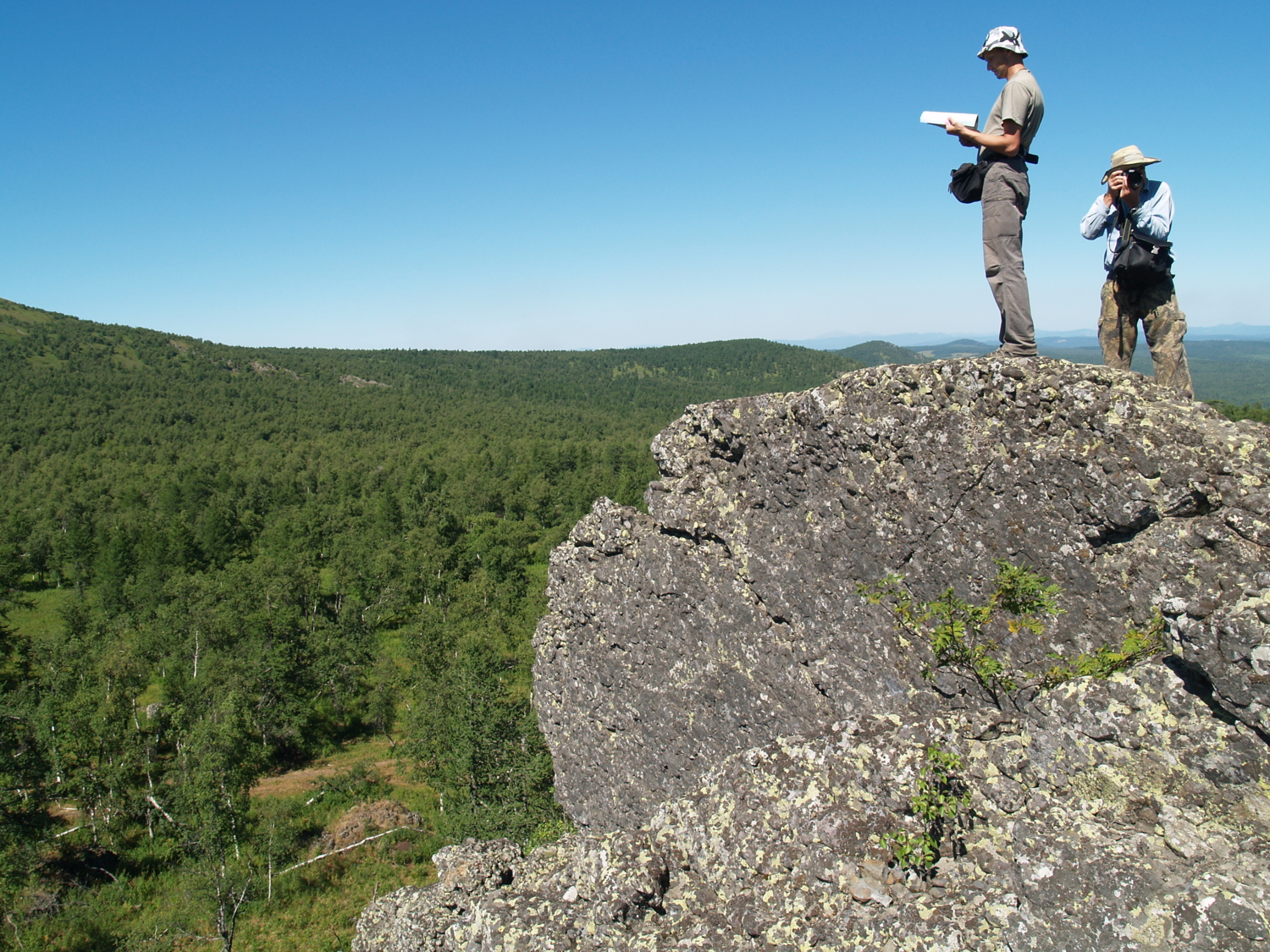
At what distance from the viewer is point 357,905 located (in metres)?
25.1

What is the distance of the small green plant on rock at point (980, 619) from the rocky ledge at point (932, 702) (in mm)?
108

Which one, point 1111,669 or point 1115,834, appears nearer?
point 1115,834

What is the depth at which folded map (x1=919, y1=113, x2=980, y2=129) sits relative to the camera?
23.0ft

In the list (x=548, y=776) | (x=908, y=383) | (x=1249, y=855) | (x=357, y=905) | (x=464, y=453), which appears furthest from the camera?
(x=464, y=453)

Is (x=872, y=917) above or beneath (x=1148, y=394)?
beneath

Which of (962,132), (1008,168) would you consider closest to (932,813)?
(1008,168)

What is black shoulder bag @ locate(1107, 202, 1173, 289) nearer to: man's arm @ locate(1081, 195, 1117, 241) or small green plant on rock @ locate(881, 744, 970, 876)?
man's arm @ locate(1081, 195, 1117, 241)

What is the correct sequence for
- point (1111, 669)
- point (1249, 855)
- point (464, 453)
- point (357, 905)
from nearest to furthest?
1. point (1249, 855)
2. point (1111, 669)
3. point (357, 905)
4. point (464, 453)

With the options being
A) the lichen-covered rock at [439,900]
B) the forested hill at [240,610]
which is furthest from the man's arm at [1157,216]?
the forested hill at [240,610]

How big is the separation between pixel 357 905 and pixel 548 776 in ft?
33.0

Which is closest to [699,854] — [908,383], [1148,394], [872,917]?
[872,917]

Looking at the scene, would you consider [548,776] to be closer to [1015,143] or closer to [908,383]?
[908,383]

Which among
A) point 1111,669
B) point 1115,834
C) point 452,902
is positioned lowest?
point 452,902

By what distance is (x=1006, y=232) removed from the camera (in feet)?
22.6
